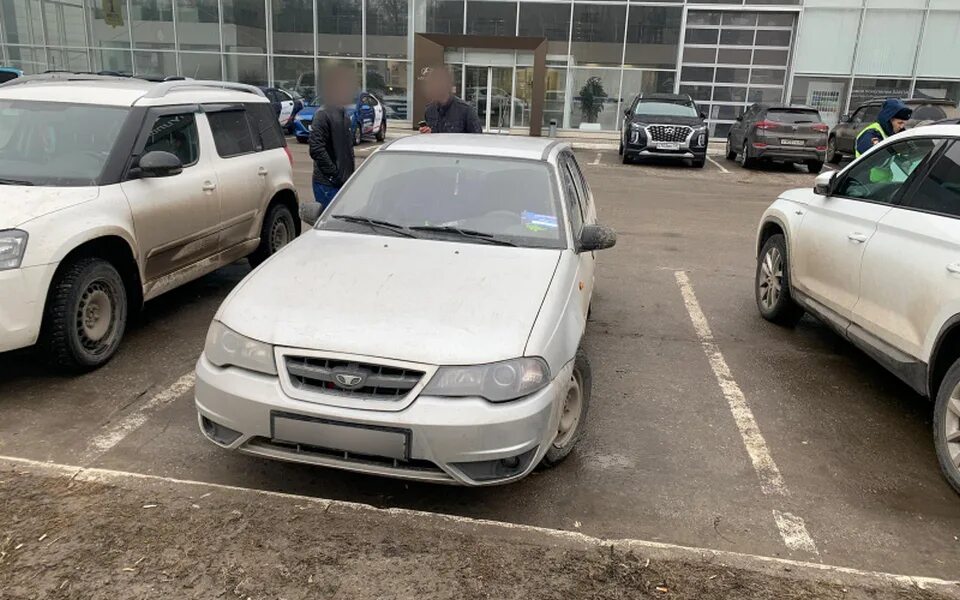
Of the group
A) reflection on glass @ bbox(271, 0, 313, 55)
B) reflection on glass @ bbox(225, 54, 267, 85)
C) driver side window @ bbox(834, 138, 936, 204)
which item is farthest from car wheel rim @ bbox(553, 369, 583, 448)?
reflection on glass @ bbox(225, 54, 267, 85)

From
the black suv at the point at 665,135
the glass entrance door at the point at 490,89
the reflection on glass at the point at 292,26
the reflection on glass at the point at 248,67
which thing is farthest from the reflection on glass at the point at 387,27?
the black suv at the point at 665,135

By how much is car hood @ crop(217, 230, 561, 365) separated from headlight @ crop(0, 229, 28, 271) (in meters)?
1.44

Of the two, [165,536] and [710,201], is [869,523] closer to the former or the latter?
[165,536]

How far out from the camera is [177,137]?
5656 millimetres

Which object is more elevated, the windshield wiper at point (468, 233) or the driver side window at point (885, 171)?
the driver side window at point (885, 171)

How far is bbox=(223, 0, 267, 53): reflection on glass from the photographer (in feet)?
→ 89.6

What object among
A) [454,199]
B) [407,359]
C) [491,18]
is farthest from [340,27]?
[407,359]

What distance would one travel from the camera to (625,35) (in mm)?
25844

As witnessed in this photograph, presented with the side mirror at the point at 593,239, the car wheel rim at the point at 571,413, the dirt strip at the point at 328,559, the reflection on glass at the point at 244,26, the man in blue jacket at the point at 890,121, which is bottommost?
the dirt strip at the point at 328,559

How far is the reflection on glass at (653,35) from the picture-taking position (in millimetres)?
25594

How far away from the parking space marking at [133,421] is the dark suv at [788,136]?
16756 mm

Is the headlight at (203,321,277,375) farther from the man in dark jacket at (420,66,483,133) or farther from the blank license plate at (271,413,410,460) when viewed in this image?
the man in dark jacket at (420,66,483,133)

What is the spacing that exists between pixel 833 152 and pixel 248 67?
67.9 ft

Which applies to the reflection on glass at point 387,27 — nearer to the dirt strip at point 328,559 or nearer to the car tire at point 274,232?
the car tire at point 274,232
